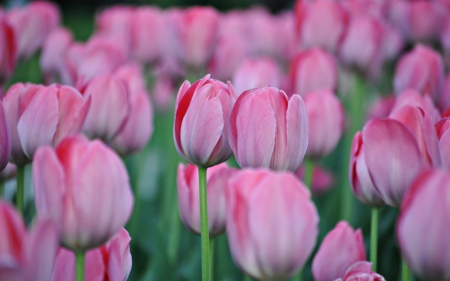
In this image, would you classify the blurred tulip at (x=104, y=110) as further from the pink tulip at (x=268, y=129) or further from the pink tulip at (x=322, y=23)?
the pink tulip at (x=322, y=23)

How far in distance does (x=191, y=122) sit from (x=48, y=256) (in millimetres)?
182

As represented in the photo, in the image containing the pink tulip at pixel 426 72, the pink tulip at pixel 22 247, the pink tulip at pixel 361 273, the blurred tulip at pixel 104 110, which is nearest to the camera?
the pink tulip at pixel 22 247

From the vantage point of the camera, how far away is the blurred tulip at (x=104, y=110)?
605mm

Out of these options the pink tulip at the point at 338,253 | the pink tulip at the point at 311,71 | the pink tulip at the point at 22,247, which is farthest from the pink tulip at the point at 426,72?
the pink tulip at the point at 22,247

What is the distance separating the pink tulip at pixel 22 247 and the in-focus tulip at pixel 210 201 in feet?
0.69

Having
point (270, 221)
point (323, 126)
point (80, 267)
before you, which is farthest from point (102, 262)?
point (323, 126)

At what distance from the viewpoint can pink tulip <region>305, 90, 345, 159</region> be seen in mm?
669

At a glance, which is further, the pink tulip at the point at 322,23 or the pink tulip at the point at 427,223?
the pink tulip at the point at 322,23

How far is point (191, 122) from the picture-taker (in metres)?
0.45

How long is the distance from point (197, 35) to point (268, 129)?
53 cm

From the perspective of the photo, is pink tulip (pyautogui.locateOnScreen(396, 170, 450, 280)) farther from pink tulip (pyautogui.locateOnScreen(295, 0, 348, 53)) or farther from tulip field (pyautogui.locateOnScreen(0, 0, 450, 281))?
pink tulip (pyautogui.locateOnScreen(295, 0, 348, 53))

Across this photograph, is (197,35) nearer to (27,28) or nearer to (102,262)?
(27,28)

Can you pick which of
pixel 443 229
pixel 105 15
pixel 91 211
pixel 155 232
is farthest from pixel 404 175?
pixel 105 15

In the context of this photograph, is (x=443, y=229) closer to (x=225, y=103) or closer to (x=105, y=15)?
(x=225, y=103)
